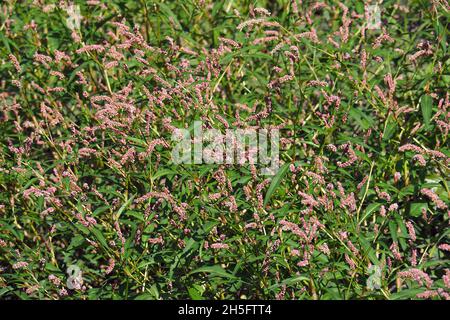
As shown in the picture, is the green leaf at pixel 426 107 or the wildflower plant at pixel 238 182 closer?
the wildflower plant at pixel 238 182

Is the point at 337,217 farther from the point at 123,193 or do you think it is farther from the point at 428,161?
the point at 123,193

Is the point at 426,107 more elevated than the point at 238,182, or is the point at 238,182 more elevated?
the point at 426,107

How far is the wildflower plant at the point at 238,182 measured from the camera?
13.2 feet

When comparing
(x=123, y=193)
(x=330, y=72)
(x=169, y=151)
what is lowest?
(x=123, y=193)

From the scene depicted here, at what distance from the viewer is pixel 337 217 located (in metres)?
3.96

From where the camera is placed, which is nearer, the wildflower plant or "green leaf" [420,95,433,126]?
the wildflower plant

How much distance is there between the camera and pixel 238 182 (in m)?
4.23

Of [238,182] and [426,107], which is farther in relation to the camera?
[426,107]

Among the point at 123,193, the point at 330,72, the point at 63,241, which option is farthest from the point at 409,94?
the point at 63,241

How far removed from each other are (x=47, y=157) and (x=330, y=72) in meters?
2.22

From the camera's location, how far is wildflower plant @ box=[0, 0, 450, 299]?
4.03 metres
